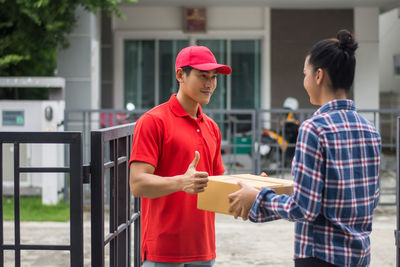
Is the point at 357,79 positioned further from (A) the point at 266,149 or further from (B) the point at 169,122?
(B) the point at 169,122

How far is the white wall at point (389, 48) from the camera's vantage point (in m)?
21.6

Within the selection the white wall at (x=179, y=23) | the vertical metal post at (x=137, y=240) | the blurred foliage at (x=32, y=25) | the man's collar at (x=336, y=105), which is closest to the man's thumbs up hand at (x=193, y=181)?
the man's collar at (x=336, y=105)

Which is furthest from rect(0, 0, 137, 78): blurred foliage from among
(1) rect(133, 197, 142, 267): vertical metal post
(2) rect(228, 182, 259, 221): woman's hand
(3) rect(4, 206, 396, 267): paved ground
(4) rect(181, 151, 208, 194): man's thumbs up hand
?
(2) rect(228, 182, 259, 221): woman's hand

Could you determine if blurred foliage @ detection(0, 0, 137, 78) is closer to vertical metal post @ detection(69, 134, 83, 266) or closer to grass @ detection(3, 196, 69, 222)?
grass @ detection(3, 196, 69, 222)

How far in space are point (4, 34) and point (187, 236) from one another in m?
9.27

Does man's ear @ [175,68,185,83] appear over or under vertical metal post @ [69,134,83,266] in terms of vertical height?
over

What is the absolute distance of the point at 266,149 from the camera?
10.6m

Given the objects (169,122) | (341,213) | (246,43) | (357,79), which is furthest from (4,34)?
(341,213)

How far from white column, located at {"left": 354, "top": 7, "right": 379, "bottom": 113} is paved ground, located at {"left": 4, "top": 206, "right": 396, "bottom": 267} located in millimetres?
6876

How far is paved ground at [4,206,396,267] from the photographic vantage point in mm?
6191

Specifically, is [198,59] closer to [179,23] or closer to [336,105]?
[336,105]

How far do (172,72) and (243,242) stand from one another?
897cm

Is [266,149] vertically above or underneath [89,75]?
underneath

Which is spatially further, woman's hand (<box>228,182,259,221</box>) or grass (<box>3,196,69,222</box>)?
grass (<box>3,196,69,222</box>)
